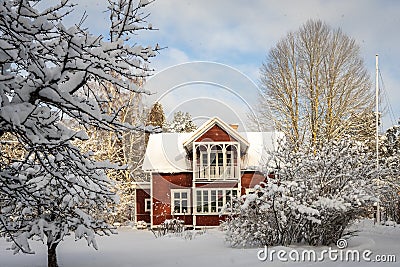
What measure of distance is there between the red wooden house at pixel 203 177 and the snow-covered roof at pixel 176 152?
0.05m

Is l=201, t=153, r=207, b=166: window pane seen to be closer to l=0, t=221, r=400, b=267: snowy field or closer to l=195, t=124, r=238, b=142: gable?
l=195, t=124, r=238, b=142: gable

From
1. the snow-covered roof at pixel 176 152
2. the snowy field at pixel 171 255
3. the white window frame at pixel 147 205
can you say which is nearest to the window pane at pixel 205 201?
the snow-covered roof at pixel 176 152

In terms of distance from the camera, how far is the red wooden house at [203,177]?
75.2 feet

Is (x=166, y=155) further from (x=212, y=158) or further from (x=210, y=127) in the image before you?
(x=210, y=127)

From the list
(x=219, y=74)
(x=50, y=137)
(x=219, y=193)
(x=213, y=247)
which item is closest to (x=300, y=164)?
(x=213, y=247)

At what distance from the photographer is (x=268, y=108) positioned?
990 inches

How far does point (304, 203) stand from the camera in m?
10.2

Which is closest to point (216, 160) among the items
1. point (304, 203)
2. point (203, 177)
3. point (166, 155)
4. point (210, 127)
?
point (203, 177)

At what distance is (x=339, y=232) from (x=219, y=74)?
1033 cm

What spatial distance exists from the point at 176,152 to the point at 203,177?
2654 mm

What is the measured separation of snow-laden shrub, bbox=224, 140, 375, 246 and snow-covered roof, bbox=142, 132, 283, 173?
1137cm

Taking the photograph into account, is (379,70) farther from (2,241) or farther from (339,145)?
(2,241)

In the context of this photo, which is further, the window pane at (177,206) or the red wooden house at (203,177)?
the window pane at (177,206)

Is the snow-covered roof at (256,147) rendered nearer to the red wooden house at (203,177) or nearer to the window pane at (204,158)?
the red wooden house at (203,177)
